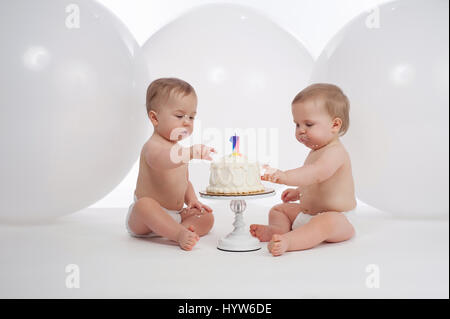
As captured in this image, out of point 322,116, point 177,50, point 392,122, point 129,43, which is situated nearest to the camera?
point 322,116

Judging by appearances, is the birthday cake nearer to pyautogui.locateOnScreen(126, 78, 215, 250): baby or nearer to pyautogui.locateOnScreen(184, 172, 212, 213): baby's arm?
pyautogui.locateOnScreen(126, 78, 215, 250): baby

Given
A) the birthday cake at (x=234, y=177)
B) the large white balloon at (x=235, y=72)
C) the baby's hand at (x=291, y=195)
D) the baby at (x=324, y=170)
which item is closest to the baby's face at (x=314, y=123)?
the baby at (x=324, y=170)

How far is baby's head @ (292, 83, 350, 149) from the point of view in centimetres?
226

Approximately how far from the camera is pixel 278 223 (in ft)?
7.92

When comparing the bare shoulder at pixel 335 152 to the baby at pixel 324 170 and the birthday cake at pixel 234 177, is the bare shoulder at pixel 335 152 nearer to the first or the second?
the baby at pixel 324 170

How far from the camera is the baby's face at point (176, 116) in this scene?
2281 mm

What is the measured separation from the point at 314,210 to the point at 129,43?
1339mm

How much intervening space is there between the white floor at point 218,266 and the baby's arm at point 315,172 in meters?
0.29

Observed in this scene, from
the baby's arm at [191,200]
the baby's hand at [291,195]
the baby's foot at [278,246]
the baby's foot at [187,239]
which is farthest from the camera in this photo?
the baby's hand at [291,195]

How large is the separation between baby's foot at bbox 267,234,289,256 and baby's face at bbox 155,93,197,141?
2.11 feet

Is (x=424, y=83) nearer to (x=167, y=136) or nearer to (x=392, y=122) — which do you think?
(x=392, y=122)

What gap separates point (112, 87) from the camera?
261 cm

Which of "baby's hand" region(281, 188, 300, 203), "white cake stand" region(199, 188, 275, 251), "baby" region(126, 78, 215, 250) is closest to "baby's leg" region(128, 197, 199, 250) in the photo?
"baby" region(126, 78, 215, 250)

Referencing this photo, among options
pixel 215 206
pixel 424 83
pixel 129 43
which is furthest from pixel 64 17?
pixel 424 83
